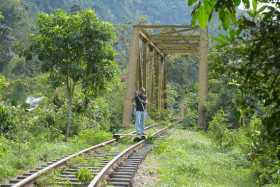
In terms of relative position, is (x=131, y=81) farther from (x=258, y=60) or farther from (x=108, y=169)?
(x=258, y=60)

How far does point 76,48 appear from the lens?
15195 millimetres

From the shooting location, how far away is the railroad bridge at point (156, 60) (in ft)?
68.9

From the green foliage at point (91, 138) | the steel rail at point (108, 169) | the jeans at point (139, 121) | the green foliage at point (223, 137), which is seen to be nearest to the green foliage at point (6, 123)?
the green foliage at point (91, 138)

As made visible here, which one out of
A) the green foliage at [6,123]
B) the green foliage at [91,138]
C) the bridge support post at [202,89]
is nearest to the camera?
the green foliage at [91,138]

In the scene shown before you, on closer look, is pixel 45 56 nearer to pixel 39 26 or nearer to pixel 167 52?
pixel 39 26

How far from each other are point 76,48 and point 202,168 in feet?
23.5

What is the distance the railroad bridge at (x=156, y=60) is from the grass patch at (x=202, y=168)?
8.75 m

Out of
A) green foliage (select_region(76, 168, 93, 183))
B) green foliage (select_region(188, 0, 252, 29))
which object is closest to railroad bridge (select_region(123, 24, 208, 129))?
green foliage (select_region(76, 168, 93, 183))

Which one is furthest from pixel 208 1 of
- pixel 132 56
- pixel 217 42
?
pixel 132 56

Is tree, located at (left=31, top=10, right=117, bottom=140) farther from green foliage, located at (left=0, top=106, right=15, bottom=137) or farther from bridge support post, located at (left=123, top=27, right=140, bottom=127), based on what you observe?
bridge support post, located at (left=123, top=27, right=140, bottom=127)

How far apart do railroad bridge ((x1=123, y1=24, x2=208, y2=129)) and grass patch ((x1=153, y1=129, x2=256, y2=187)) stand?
28.7ft

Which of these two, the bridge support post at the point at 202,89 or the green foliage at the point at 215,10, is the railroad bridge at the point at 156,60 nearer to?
the bridge support post at the point at 202,89

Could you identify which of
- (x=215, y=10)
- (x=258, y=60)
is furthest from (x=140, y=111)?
(x=215, y=10)

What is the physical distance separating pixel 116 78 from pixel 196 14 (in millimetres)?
14147
